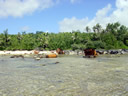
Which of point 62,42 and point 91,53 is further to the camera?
point 62,42

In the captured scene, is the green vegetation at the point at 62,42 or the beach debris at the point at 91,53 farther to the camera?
the green vegetation at the point at 62,42

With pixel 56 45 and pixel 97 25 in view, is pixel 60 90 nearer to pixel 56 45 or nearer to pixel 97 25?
pixel 56 45

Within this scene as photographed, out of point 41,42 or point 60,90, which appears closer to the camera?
point 60,90

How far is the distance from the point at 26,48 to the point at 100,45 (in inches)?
2029

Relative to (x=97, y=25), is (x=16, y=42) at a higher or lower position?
lower

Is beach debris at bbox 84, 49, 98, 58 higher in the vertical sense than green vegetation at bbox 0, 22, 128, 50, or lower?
lower

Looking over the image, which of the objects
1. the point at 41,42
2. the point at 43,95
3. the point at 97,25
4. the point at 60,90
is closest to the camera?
the point at 43,95

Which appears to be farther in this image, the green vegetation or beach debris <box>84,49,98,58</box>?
the green vegetation

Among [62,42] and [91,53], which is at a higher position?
[62,42]

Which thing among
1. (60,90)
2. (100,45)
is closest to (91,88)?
(60,90)

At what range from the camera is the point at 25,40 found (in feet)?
400

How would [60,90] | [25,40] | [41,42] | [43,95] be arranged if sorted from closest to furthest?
[43,95]
[60,90]
[41,42]
[25,40]

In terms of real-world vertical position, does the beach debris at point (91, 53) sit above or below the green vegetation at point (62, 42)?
below

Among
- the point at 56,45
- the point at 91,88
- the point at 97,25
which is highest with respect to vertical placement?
the point at 97,25
